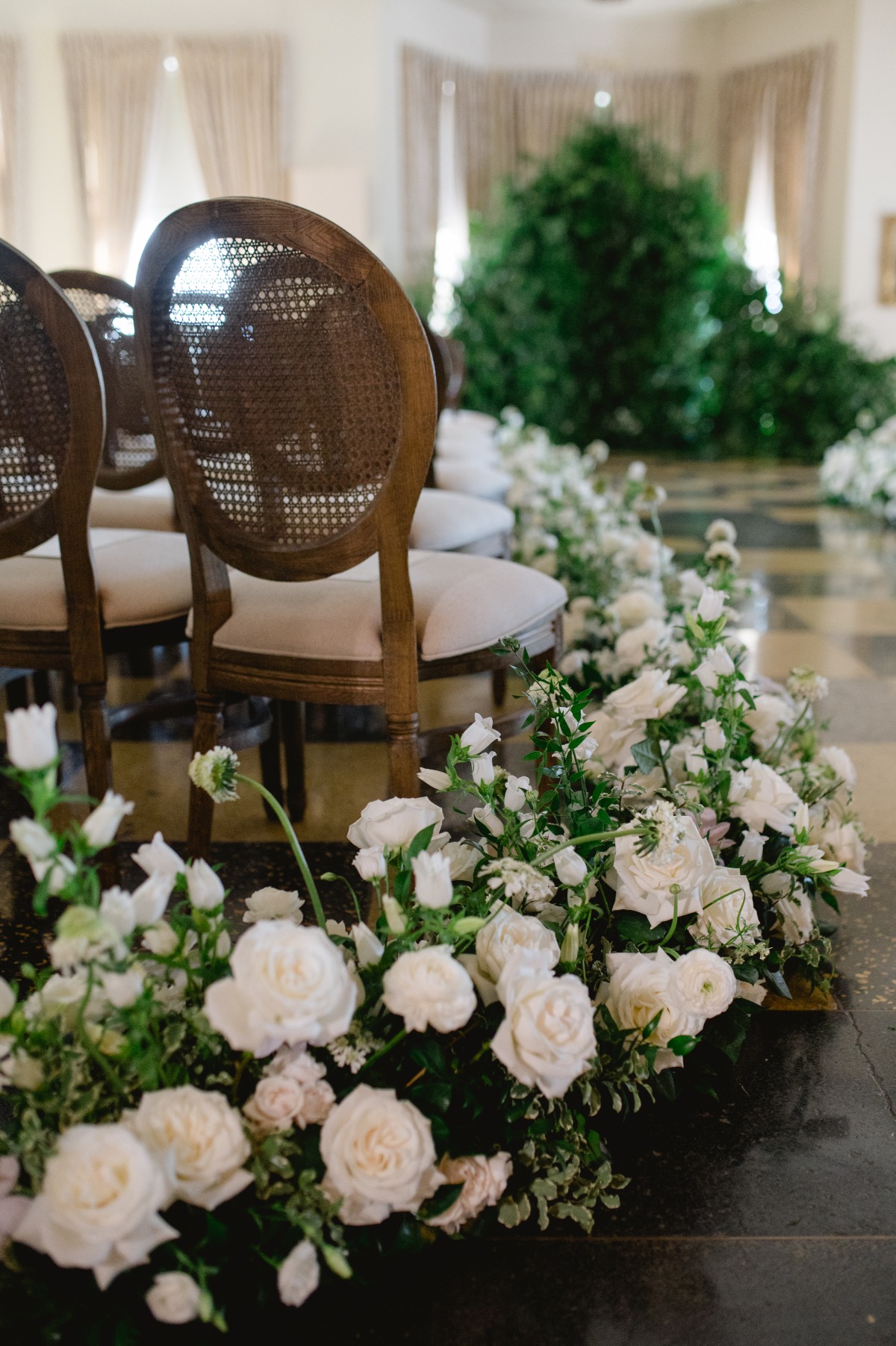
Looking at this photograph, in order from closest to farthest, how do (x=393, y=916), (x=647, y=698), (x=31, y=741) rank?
1. (x=31, y=741)
2. (x=393, y=916)
3. (x=647, y=698)

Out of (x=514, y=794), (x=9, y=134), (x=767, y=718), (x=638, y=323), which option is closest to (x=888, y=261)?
(x=638, y=323)

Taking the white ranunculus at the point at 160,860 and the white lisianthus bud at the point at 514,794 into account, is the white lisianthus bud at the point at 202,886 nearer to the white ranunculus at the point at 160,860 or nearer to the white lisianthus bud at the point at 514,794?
the white ranunculus at the point at 160,860

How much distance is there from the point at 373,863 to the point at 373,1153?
0.27 meters

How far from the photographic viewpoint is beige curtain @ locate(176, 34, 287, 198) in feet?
26.2

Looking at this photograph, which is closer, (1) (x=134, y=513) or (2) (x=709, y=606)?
(2) (x=709, y=606)

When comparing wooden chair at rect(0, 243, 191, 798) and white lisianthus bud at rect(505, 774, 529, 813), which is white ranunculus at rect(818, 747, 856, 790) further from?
wooden chair at rect(0, 243, 191, 798)

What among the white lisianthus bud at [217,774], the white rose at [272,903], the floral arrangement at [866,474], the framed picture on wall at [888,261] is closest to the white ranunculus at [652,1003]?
the white rose at [272,903]

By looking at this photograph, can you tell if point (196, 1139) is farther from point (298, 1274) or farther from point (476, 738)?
point (476, 738)

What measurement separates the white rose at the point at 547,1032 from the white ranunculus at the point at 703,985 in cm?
19

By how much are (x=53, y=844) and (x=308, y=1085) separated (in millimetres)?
336

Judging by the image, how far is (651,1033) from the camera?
44.4 inches

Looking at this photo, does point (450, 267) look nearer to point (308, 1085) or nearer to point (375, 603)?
point (375, 603)

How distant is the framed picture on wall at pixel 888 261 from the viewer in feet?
29.5

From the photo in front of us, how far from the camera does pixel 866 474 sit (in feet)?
19.9
